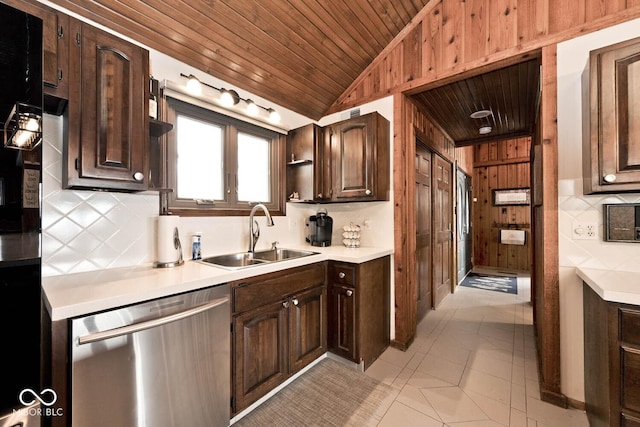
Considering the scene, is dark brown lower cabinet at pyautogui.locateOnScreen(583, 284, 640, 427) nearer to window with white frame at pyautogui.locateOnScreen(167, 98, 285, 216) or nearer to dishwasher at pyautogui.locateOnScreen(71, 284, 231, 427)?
dishwasher at pyautogui.locateOnScreen(71, 284, 231, 427)

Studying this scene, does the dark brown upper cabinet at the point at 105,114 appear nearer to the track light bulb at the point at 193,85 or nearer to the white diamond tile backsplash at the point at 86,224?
the white diamond tile backsplash at the point at 86,224

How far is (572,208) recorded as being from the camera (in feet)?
5.48

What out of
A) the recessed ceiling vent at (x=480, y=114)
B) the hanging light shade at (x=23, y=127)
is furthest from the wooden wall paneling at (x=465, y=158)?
the hanging light shade at (x=23, y=127)

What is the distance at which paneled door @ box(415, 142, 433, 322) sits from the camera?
2.99 meters

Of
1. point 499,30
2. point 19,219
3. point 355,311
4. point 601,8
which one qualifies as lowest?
point 355,311

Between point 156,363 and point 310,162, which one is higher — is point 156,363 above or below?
below

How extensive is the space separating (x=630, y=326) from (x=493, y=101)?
2.45m

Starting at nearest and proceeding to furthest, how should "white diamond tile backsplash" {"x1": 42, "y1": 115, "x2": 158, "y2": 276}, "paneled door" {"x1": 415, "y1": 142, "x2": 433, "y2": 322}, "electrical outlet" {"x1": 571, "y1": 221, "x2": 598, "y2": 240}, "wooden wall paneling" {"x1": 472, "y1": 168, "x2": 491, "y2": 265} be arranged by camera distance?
"white diamond tile backsplash" {"x1": 42, "y1": 115, "x2": 158, "y2": 276} → "electrical outlet" {"x1": 571, "y1": 221, "x2": 598, "y2": 240} → "paneled door" {"x1": 415, "y1": 142, "x2": 433, "y2": 322} → "wooden wall paneling" {"x1": 472, "y1": 168, "x2": 491, "y2": 265}

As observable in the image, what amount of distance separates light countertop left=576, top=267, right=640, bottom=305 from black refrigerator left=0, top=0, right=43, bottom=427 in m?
2.20

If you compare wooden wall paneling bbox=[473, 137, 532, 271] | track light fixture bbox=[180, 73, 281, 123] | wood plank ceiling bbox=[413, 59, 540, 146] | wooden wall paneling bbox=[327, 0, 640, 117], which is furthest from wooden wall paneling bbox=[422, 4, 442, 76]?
wooden wall paneling bbox=[473, 137, 532, 271]

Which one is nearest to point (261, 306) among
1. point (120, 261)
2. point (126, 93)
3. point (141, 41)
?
point (120, 261)

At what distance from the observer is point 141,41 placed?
175cm

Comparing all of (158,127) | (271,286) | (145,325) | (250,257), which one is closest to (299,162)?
(250,257)

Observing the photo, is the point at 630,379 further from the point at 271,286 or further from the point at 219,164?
the point at 219,164
